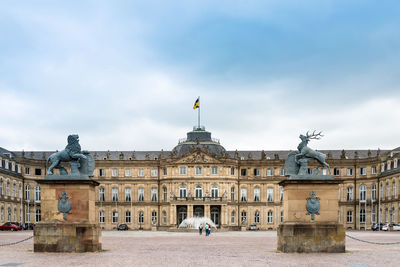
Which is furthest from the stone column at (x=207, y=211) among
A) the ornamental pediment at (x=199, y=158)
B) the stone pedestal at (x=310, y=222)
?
the stone pedestal at (x=310, y=222)

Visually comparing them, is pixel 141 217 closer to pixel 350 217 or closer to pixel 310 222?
pixel 350 217

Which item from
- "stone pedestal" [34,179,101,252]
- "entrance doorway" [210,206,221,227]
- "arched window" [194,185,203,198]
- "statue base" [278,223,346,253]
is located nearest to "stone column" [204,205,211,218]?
"entrance doorway" [210,206,221,227]

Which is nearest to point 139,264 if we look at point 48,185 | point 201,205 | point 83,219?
point 83,219

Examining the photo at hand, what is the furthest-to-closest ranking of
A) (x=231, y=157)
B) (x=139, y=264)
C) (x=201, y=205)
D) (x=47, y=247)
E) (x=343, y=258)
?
(x=231, y=157) < (x=201, y=205) < (x=47, y=247) < (x=343, y=258) < (x=139, y=264)

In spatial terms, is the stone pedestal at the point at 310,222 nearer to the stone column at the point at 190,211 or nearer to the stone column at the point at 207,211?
the stone column at the point at 207,211

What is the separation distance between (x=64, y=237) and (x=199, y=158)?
235 feet

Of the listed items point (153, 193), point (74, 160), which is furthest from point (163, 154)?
point (74, 160)

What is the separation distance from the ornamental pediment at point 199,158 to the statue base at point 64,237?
70967 millimetres

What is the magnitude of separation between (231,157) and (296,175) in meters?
74.6

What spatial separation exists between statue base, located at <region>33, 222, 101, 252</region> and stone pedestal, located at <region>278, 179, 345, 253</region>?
9.98 m

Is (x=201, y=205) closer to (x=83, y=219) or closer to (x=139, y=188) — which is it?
(x=139, y=188)

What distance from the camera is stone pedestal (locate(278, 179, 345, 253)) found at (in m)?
28.8

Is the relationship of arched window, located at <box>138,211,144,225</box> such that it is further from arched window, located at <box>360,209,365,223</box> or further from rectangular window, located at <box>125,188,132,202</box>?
arched window, located at <box>360,209,365,223</box>

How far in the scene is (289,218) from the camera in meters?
29.4
